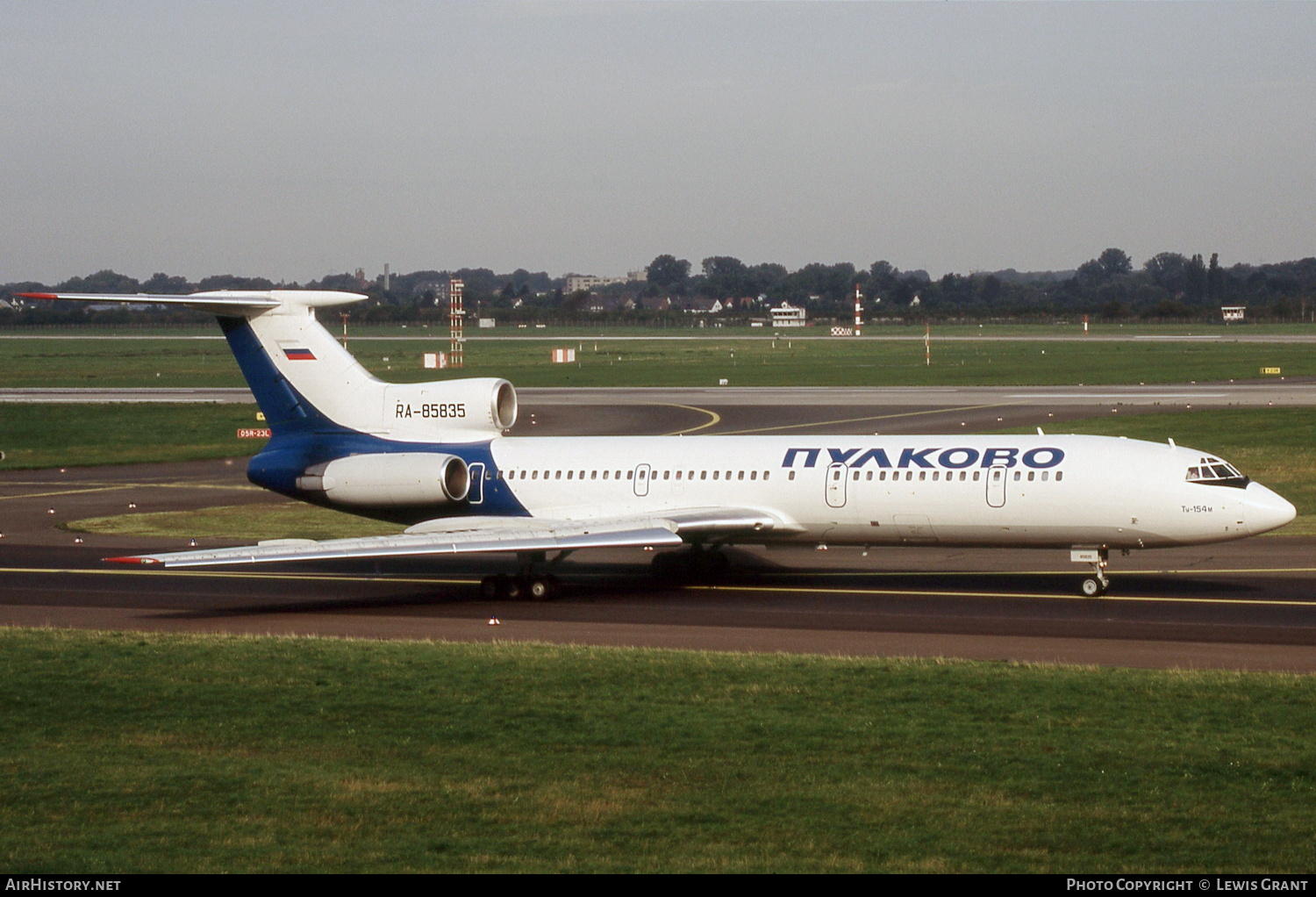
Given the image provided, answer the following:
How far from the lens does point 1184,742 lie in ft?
55.7

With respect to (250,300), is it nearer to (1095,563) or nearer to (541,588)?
(541,588)

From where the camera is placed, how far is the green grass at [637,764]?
13.2 m

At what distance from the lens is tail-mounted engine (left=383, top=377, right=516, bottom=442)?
111ft

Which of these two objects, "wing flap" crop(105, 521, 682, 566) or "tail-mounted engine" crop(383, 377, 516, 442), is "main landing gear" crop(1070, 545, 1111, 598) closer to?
"wing flap" crop(105, 521, 682, 566)

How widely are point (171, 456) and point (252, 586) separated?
1184 inches

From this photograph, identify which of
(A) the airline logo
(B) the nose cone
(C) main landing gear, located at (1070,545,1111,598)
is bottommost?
(C) main landing gear, located at (1070,545,1111,598)

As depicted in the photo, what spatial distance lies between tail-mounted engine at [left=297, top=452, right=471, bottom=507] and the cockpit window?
15294 millimetres

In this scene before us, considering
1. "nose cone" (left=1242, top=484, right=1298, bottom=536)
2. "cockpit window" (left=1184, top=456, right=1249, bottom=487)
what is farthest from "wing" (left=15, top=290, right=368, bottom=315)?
"nose cone" (left=1242, top=484, right=1298, bottom=536)

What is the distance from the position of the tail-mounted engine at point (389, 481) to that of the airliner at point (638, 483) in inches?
1.6

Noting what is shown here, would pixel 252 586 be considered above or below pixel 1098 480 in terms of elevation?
below

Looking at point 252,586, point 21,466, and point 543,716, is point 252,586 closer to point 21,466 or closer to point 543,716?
point 543,716

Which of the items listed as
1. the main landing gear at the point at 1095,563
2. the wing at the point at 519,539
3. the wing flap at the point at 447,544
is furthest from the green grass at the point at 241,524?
the main landing gear at the point at 1095,563
